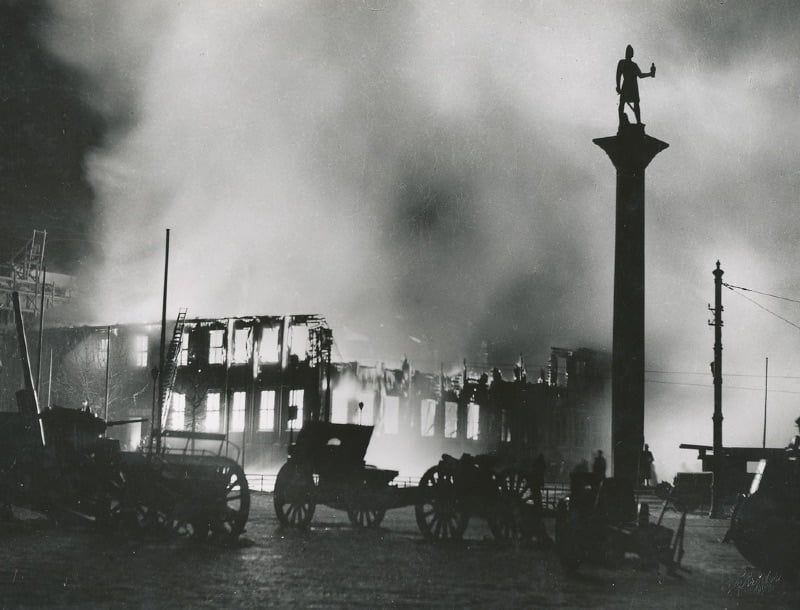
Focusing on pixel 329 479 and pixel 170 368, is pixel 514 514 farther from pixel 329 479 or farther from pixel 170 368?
pixel 170 368

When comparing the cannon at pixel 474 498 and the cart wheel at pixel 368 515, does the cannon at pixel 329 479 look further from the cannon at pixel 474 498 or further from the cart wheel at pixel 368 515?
the cannon at pixel 474 498

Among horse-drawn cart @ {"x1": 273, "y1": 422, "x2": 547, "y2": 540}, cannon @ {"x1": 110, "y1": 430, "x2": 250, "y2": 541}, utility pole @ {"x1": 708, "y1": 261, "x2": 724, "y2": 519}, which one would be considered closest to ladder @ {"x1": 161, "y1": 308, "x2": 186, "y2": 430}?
utility pole @ {"x1": 708, "y1": 261, "x2": 724, "y2": 519}

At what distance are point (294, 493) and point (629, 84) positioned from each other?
1147 centimetres

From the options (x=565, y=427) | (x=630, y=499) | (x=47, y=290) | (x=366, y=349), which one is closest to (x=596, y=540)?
(x=630, y=499)

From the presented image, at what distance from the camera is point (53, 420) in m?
18.4

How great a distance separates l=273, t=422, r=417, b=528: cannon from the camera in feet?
62.6

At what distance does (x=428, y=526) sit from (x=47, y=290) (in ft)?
129

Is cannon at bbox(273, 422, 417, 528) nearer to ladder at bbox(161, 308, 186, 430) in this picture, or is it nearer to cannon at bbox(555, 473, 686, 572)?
cannon at bbox(555, 473, 686, 572)

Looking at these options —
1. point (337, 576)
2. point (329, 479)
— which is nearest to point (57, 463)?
point (329, 479)

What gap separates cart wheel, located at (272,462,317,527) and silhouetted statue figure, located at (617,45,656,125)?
33.8ft

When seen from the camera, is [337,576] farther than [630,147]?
No

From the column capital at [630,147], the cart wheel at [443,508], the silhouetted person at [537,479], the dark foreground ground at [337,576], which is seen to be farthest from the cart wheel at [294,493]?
the column capital at [630,147]

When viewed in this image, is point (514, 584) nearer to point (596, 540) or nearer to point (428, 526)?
point (596, 540)

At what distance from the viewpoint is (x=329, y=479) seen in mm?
19281
